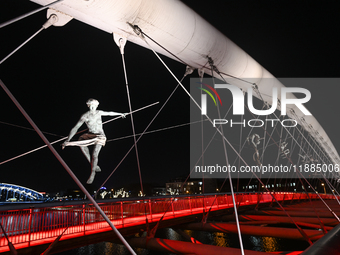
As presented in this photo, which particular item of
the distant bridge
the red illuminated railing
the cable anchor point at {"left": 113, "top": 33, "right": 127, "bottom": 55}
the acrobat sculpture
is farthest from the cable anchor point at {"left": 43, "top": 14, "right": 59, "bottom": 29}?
the distant bridge

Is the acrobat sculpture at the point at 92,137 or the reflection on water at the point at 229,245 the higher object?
the acrobat sculpture at the point at 92,137

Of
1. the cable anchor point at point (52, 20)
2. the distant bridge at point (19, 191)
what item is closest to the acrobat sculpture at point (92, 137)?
the cable anchor point at point (52, 20)

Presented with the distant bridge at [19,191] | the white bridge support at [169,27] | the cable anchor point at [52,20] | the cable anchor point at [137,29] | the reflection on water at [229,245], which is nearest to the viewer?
the cable anchor point at [52,20]

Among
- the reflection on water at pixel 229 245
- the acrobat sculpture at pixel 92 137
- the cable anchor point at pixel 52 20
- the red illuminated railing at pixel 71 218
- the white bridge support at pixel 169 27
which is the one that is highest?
the white bridge support at pixel 169 27

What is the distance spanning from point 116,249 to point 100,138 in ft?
101

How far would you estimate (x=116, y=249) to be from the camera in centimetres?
3206

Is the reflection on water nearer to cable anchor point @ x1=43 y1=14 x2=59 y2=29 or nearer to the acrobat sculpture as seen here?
the acrobat sculpture

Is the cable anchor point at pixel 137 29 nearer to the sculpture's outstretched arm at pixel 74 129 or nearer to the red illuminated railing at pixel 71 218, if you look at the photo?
the sculpture's outstretched arm at pixel 74 129

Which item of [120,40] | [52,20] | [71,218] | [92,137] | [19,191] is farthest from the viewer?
[19,191]

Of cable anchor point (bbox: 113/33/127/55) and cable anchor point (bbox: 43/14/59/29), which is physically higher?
cable anchor point (bbox: 113/33/127/55)

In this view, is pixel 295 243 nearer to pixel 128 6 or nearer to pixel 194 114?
pixel 194 114

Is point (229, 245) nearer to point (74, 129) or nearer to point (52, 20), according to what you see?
point (74, 129)

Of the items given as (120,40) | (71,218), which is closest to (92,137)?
(120,40)

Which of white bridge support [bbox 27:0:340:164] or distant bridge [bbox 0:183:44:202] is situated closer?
white bridge support [bbox 27:0:340:164]
